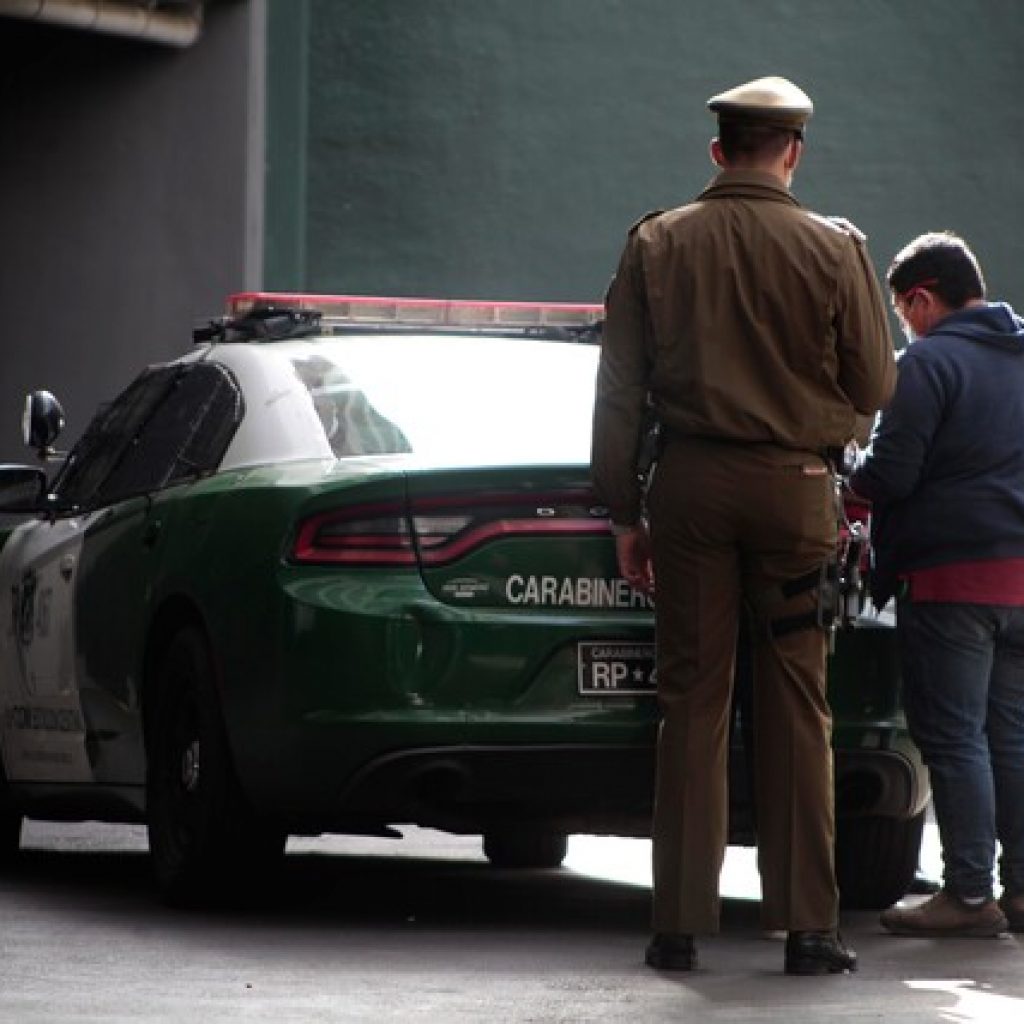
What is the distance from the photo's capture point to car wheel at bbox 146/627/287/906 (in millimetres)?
8281

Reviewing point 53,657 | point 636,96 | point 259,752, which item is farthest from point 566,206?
point 259,752

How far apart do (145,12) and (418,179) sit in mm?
2979

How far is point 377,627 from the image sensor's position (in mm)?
7887

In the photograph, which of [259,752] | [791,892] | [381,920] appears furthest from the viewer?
[381,920]

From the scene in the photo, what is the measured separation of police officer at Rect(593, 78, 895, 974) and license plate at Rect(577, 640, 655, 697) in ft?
1.31

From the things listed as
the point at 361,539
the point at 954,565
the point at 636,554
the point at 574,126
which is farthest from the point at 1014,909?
the point at 574,126

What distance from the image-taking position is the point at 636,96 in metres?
21.3

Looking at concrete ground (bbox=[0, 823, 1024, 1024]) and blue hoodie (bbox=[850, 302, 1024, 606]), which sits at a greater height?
blue hoodie (bbox=[850, 302, 1024, 606])

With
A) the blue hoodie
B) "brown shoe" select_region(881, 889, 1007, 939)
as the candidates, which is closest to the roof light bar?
the blue hoodie

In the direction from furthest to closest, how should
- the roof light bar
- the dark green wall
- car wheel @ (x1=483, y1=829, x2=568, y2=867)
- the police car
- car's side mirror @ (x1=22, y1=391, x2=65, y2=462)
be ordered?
the dark green wall
car wheel @ (x1=483, y1=829, x2=568, y2=867)
car's side mirror @ (x1=22, y1=391, x2=65, y2=462)
the roof light bar
the police car

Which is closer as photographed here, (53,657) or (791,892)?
(791,892)

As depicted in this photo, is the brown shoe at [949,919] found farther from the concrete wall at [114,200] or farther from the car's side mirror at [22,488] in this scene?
the concrete wall at [114,200]

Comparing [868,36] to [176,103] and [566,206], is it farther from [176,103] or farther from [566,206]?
[176,103]

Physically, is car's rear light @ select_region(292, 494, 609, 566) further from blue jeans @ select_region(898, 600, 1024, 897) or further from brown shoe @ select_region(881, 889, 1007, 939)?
brown shoe @ select_region(881, 889, 1007, 939)
